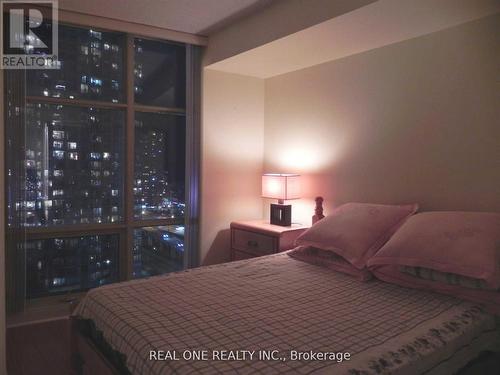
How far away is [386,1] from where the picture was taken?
6.50 feet

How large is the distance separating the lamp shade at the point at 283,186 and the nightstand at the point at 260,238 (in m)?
0.26

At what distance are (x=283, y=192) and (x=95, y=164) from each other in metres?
1.62

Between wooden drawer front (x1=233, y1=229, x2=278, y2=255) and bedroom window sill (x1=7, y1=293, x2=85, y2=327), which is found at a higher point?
wooden drawer front (x1=233, y1=229, x2=278, y2=255)

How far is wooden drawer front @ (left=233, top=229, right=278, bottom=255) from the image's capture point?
302 centimetres

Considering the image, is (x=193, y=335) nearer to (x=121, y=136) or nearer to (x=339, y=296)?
(x=339, y=296)

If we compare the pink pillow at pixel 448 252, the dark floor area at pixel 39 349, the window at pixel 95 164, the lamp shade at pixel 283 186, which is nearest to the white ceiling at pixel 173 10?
the window at pixel 95 164

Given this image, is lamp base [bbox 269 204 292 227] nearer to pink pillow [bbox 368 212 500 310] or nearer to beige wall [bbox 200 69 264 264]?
beige wall [bbox 200 69 264 264]

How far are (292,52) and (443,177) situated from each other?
4.68ft

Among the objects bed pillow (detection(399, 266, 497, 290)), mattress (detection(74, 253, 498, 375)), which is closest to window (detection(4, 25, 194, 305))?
mattress (detection(74, 253, 498, 375))

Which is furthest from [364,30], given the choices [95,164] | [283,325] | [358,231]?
[95,164]

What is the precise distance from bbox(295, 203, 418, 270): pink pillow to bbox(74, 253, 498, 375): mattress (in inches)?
7.3

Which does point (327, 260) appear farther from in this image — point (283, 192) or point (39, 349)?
point (39, 349)

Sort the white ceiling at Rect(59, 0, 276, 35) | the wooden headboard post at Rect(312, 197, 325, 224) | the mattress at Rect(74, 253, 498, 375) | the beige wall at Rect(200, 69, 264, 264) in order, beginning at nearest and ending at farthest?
the mattress at Rect(74, 253, 498, 375) < the white ceiling at Rect(59, 0, 276, 35) < the wooden headboard post at Rect(312, 197, 325, 224) < the beige wall at Rect(200, 69, 264, 264)

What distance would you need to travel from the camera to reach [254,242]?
3.18 m
